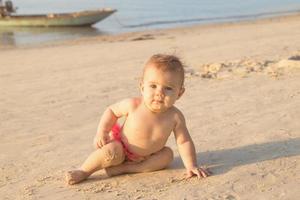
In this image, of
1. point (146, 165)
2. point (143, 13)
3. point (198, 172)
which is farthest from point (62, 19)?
point (198, 172)

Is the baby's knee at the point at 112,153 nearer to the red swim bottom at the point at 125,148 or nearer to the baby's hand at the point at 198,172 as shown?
the red swim bottom at the point at 125,148

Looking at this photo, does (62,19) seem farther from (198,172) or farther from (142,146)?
(198,172)

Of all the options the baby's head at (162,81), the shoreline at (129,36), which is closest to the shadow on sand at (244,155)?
the baby's head at (162,81)

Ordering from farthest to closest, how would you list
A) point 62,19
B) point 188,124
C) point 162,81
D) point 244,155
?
point 62,19
point 188,124
point 244,155
point 162,81

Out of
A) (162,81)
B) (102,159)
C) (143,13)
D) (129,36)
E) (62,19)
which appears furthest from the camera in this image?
(143,13)

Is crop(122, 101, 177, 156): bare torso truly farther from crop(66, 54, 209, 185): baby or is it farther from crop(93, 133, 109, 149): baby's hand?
crop(93, 133, 109, 149): baby's hand

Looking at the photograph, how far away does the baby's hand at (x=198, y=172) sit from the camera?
10.4 ft

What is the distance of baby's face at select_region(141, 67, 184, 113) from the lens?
3158mm

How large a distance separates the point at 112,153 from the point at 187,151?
0.45 metres

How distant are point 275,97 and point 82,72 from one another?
3134 millimetres

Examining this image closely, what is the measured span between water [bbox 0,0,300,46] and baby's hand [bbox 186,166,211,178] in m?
13.1

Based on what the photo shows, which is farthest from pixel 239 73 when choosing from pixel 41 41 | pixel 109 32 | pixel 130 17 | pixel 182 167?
pixel 130 17

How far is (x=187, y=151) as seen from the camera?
3309 millimetres

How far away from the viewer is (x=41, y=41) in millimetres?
15719
